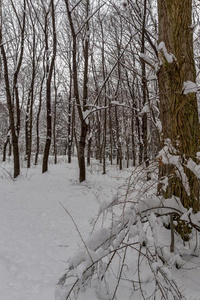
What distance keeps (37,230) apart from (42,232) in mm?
138

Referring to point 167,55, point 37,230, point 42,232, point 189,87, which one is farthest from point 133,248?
point 37,230

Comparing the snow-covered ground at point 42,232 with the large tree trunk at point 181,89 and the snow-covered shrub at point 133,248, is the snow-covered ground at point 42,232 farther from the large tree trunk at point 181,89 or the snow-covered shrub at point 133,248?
the large tree trunk at point 181,89

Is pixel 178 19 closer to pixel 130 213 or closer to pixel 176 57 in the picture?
pixel 176 57

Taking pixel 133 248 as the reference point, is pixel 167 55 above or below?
above

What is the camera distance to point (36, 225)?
14.7 feet

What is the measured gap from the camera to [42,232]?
4.12m

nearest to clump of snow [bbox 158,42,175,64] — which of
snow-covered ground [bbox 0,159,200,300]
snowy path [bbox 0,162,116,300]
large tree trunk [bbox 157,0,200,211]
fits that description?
large tree trunk [bbox 157,0,200,211]

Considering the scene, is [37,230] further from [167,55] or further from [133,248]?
[167,55]

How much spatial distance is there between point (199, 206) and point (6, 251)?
260 centimetres

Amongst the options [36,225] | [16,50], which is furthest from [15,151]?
[16,50]

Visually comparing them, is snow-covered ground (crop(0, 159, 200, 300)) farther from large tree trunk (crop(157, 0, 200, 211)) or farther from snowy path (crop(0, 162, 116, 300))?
large tree trunk (crop(157, 0, 200, 211))

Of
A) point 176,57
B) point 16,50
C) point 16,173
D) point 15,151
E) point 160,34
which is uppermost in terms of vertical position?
point 16,50

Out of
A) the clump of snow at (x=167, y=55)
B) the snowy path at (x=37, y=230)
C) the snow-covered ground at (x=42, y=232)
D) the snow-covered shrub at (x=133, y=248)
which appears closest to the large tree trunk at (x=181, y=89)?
the clump of snow at (x=167, y=55)

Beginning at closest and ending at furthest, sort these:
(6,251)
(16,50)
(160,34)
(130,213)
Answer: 1. (130,213)
2. (160,34)
3. (6,251)
4. (16,50)
